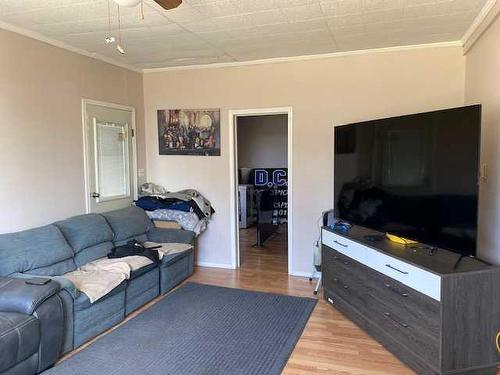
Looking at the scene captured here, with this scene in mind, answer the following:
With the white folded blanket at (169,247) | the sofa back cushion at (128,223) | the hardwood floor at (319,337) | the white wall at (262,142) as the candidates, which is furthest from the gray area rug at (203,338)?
the white wall at (262,142)

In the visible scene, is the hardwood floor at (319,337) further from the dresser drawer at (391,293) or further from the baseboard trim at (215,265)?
the dresser drawer at (391,293)

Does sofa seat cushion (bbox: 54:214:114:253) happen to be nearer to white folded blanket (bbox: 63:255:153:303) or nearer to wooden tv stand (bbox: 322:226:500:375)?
Answer: white folded blanket (bbox: 63:255:153:303)

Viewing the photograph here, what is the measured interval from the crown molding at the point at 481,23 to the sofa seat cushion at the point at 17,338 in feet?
12.5

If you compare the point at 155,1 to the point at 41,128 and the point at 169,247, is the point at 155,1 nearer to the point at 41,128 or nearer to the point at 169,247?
the point at 41,128

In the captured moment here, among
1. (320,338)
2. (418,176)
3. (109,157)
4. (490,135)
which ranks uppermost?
(490,135)

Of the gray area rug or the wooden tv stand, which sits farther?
the gray area rug

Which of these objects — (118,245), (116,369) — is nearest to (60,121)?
(118,245)

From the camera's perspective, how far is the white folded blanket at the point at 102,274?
3049 mm

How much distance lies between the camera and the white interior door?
14.0ft

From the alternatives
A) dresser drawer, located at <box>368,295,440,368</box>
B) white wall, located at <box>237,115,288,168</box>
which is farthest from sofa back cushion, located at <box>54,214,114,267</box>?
white wall, located at <box>237,115,288,168</box>

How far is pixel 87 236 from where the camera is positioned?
373 cm

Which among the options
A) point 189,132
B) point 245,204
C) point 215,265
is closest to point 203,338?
point 215,265

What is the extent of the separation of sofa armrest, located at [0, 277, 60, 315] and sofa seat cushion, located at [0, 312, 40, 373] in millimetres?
51

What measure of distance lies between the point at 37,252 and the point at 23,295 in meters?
0.74
